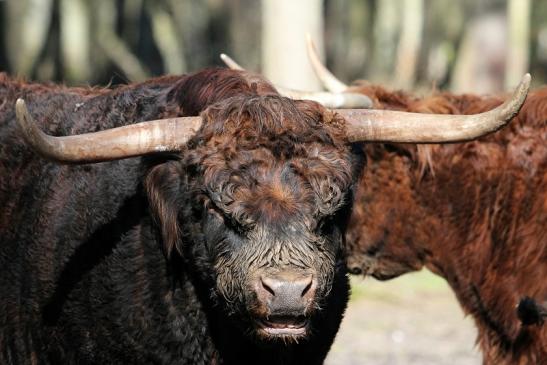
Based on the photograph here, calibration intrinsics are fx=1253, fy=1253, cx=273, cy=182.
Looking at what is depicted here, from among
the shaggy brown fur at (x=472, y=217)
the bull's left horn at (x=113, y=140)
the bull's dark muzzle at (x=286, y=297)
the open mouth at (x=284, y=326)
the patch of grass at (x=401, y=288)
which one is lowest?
the patch of grass at (x=401, y=288)

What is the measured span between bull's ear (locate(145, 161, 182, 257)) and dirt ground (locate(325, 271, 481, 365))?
4.09 meters

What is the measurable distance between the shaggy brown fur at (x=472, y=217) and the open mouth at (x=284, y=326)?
2408 millimetres

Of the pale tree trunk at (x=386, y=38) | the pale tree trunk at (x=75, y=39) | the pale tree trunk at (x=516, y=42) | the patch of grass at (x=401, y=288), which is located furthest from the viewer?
the pale tree trunk at (x=386, y=38)

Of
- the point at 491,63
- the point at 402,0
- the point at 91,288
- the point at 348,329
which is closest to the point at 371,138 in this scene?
the point at 91,288

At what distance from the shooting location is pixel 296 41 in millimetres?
14180

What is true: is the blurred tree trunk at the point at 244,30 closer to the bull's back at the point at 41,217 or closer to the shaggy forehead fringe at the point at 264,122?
the bull's back at the point at 41,217

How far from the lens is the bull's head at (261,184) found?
493 cm

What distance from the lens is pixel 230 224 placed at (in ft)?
16.7

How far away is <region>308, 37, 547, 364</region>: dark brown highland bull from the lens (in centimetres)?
716

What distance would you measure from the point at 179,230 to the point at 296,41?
9.00 metres

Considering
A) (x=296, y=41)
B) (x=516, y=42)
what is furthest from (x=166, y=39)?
(x=296, y=41)

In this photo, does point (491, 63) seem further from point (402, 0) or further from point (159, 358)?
point (159, 358)

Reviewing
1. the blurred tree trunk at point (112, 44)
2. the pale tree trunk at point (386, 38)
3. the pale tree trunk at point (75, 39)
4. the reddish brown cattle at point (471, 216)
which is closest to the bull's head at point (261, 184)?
the reddish brown cattle at point (471, 216)

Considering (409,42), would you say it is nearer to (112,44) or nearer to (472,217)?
(112,44)
